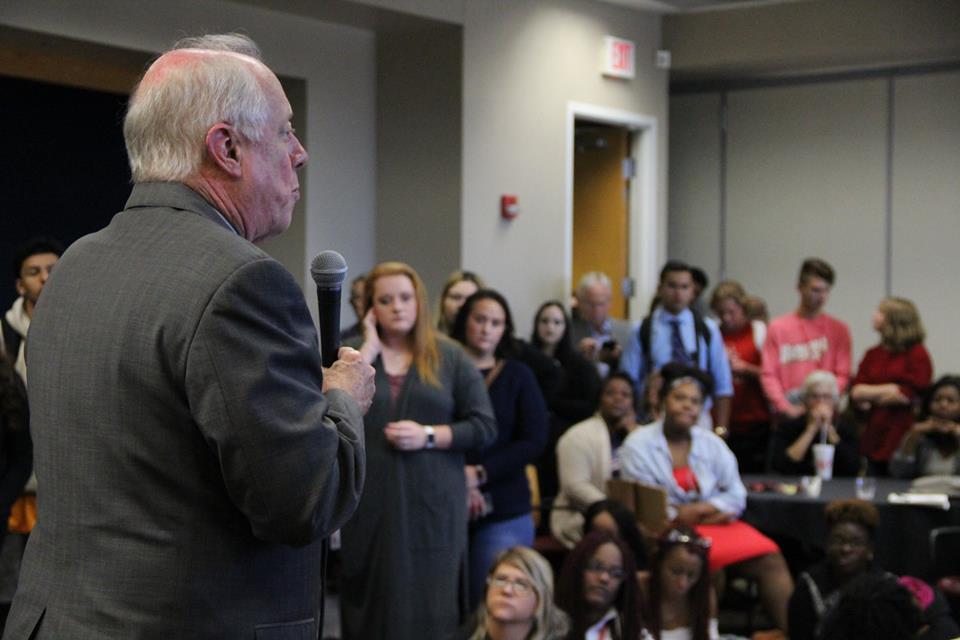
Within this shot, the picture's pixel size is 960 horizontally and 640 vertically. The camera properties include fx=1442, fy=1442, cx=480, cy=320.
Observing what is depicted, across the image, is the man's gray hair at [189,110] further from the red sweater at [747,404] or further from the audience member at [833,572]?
the red sweater at [747,404]

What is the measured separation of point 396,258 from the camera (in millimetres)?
7910

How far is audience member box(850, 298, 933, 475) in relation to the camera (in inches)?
Answer: 273

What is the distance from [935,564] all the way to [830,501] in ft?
1.55

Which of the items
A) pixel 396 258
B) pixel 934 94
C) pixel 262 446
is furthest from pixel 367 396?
pixel 934 94

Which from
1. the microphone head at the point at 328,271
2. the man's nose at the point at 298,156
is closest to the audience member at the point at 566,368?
the microphone head at the point at 328,271

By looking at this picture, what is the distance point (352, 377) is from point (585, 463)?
421cm

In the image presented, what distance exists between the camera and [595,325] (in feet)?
25.4

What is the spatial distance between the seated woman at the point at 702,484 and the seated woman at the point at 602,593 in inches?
45.9

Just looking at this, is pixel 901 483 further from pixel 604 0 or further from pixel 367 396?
pixel 367 396

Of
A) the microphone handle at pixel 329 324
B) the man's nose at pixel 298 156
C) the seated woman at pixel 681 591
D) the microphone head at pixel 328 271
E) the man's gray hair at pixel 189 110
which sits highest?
the man's gray hair at pixel 189 110

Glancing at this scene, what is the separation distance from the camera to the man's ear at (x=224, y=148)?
61.2 inches

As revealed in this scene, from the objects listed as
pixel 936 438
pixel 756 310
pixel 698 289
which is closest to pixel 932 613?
pixel 936 438

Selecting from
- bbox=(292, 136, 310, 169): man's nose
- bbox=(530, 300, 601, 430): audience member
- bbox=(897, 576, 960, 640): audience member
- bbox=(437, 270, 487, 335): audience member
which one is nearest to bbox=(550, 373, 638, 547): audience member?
bbox=(530, 300, 601, 430): audience member

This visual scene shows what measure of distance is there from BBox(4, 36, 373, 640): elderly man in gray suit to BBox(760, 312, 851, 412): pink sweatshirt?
6.04 m
